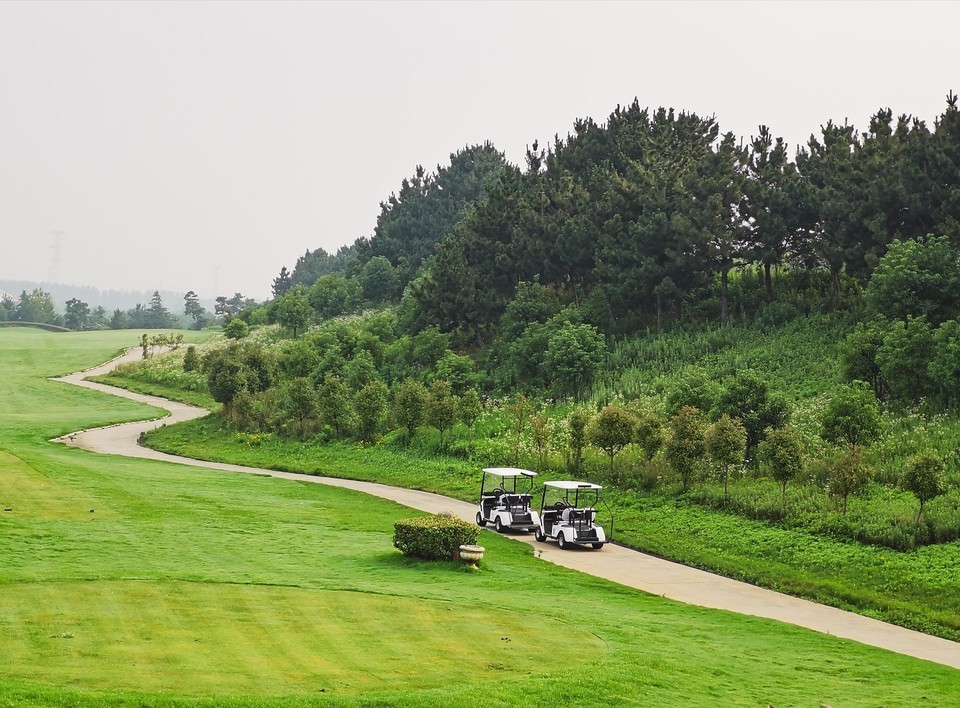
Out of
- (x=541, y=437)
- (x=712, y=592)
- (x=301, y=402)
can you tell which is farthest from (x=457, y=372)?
(x=712, y=592)

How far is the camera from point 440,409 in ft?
164

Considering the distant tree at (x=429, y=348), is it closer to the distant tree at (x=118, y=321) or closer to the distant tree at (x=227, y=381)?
the distant tree at (x=227, y=381)

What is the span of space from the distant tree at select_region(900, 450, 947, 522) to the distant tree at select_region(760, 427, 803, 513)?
167 inches

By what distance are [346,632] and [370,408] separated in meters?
36.1

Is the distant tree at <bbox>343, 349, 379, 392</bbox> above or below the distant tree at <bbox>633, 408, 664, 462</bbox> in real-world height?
above

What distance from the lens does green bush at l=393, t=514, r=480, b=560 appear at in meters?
27.2

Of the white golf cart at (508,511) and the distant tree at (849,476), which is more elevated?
the distant tree at (849,476)

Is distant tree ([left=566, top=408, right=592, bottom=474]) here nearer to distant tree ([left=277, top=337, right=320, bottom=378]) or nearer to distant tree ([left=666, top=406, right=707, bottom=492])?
distant tree ([left=666, top=406, right=707, bottom=492])

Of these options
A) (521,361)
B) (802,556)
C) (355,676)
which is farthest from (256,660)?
(521,361)

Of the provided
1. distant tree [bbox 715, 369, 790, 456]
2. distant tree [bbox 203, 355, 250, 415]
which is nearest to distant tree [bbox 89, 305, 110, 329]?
distant tree [bbox 203, 355, 250, 415]

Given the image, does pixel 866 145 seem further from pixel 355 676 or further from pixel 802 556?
pixel 355 676

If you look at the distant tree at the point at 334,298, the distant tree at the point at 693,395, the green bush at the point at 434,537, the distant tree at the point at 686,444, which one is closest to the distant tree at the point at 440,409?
the distant tree at the point at 693,395

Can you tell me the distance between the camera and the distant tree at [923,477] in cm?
2817

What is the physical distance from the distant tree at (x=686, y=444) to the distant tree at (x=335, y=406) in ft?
76.9
